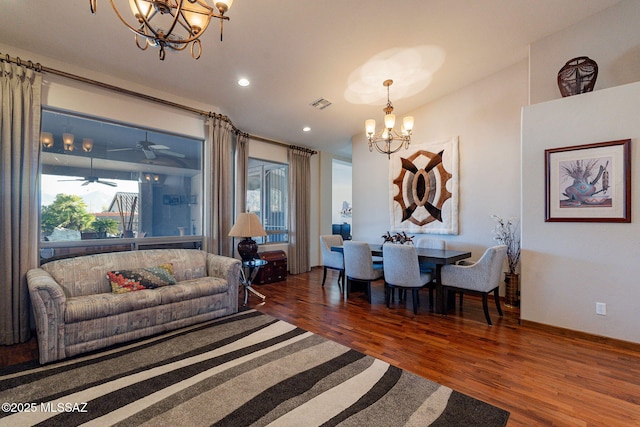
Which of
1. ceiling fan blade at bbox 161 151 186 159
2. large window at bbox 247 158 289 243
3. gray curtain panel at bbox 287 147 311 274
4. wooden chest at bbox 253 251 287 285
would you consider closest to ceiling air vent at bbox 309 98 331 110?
gray curtain panel at bbox 287 147 311 274

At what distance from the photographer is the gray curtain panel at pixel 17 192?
8.87ft

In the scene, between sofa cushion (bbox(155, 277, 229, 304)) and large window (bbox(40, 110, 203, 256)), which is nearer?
sofa cushion (bbox(155, 277, 229, 304))

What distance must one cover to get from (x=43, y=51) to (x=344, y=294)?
185 inches

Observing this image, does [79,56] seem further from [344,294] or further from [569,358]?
[569,358]

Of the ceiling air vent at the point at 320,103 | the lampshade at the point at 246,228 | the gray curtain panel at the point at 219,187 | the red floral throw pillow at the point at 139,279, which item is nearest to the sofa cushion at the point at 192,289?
the red floral throw pillow at the point at 139,279

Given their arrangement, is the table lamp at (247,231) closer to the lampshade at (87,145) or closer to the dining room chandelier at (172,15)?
the lampshade at (87,145)

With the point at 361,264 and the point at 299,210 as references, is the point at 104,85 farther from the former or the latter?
the point at 361,264

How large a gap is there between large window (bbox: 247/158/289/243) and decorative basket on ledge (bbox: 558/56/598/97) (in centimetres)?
469

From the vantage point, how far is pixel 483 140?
14.4 ft

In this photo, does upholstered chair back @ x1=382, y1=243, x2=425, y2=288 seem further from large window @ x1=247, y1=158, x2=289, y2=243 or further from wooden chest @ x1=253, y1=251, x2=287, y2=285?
large window @ x1=247, y1=158, x2=289, y2=243

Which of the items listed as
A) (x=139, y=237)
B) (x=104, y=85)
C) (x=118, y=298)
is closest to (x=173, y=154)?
(x=104, y=85)

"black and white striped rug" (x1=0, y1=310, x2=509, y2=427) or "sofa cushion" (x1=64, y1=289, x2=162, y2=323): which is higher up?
"sofa cushion" (x1=64, y1=289, x2=162, y2=323)

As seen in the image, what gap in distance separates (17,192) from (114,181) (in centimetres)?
98

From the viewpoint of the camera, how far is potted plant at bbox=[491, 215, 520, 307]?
384 cm
